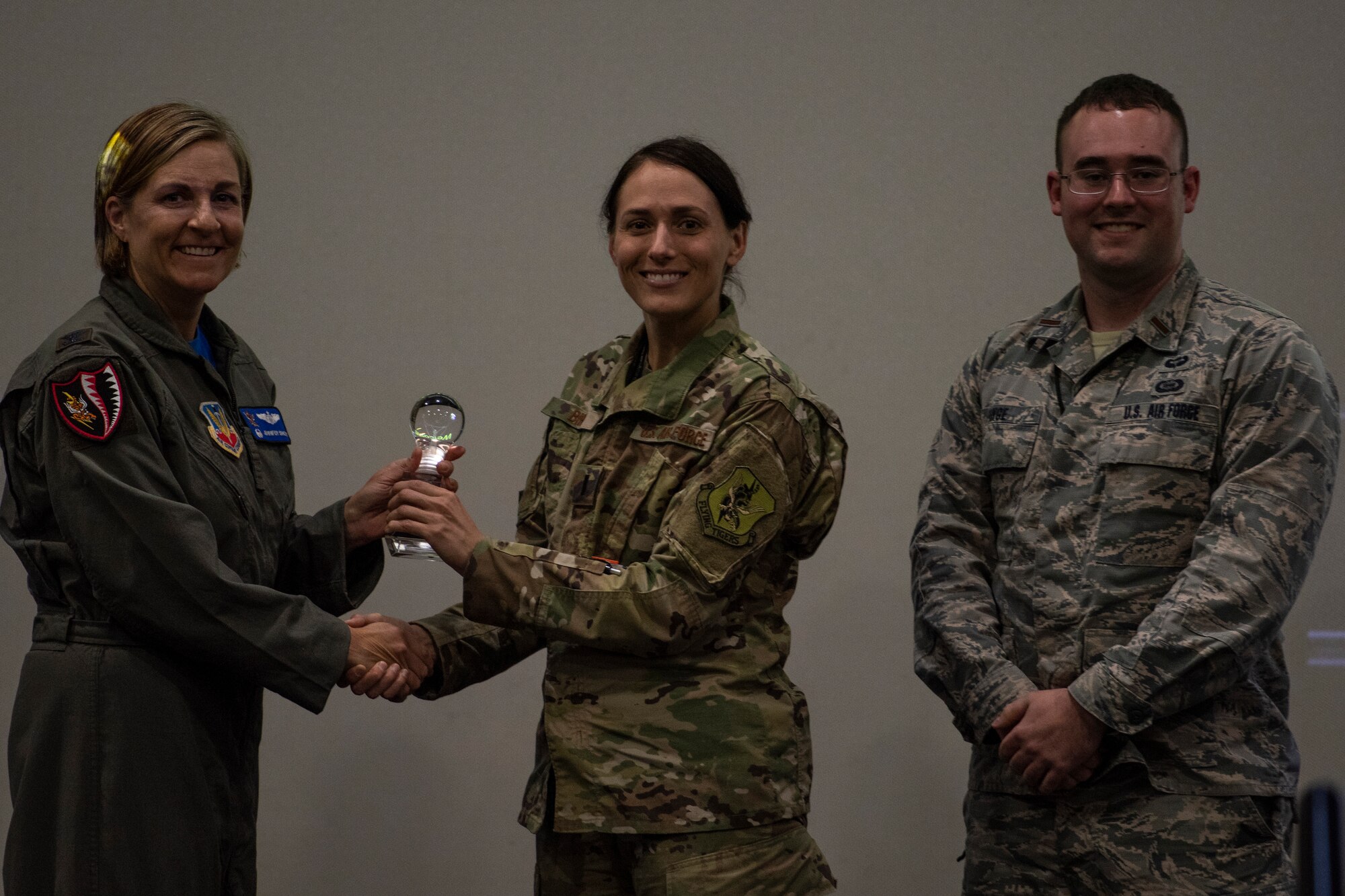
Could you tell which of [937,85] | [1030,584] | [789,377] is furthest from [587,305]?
[1030,584]

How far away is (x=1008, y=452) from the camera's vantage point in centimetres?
205

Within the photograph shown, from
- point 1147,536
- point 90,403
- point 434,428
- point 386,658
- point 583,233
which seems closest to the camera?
point 90,403

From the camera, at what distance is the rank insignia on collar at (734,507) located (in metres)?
1.80

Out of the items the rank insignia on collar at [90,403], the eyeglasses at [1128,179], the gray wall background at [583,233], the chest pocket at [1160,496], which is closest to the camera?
the rank insignia on collar at [90,403]

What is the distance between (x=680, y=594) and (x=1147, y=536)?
715 mm

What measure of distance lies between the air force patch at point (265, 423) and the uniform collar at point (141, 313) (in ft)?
0.51

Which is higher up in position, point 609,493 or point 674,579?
point 609,493

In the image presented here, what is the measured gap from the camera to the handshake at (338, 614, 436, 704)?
1.97m

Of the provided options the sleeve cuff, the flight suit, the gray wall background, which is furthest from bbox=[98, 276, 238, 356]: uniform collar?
the sleeve cuff

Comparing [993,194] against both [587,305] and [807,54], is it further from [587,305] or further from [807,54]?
[587,305]

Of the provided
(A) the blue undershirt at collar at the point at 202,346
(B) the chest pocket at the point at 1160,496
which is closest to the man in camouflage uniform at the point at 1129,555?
(B) the chest pocket at the point at 1160,496

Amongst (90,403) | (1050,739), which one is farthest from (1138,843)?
(90,403)

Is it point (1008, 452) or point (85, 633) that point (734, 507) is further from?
point (85, 633)

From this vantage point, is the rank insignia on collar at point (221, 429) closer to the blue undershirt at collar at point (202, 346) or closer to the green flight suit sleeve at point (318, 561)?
the blue undershirt at collar at point (202, 346)
